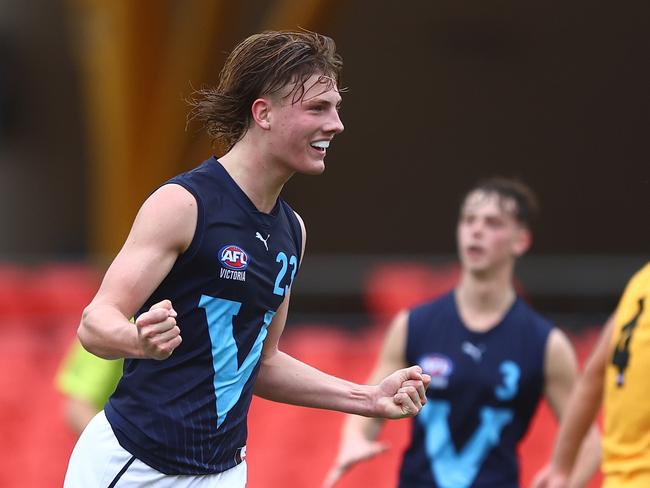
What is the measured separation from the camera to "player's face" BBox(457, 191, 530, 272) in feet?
19.5

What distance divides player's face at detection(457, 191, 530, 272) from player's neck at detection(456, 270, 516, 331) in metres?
0.06

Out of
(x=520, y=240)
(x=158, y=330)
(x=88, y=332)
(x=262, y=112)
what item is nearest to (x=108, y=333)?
(x=88, y=332)

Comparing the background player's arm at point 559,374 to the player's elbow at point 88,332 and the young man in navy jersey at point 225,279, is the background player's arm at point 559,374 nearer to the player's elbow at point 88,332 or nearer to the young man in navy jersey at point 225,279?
the young man in navy jersey at point 225,279

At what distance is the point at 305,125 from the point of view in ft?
12.0

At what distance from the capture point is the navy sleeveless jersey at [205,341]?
11.6ft

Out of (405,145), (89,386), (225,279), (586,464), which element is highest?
(405,145)

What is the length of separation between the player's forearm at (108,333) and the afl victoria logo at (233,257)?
0.37 m

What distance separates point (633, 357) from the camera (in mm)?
4484

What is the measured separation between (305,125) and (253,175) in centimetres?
22

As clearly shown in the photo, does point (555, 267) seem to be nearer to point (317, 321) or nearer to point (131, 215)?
point (317, 321)

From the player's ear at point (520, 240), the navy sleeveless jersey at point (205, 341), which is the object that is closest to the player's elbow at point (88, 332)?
the navy sleeveless jersey at point (205, 341)

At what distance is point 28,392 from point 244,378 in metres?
5.27

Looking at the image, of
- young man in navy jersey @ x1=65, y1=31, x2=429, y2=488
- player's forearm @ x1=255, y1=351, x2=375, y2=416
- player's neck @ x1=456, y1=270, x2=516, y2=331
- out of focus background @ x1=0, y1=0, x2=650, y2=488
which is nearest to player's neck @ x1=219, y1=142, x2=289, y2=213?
young man in navy jersey @ x1=65, y1=31, x2=429, y2=488

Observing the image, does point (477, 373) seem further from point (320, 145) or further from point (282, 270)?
point (320, 145)
